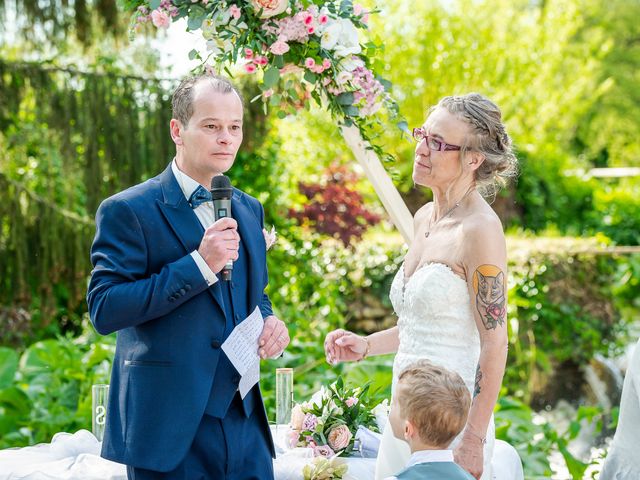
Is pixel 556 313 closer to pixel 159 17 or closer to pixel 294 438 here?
pixel 294 438

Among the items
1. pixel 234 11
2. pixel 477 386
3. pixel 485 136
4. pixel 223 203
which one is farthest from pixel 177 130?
pixel 477 386

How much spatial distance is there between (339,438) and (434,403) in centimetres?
113

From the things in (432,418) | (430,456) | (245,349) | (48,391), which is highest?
(245,349)

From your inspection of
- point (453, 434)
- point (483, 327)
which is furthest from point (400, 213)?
point (453, 434)

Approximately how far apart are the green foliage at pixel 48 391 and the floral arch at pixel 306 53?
2587 mm

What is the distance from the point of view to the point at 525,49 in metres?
18.7

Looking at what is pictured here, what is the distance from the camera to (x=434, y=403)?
7.95ft

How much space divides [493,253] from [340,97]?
1.30 m

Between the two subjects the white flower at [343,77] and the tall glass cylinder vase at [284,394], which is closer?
the white flower at [343,77]

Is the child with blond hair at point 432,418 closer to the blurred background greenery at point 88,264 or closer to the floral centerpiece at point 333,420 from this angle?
the floral centerpiece at point 333,420

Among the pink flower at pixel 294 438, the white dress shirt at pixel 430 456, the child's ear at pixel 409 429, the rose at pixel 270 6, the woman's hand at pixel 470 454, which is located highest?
the rose at pixel 270 6

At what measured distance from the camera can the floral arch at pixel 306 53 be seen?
3.38 metres

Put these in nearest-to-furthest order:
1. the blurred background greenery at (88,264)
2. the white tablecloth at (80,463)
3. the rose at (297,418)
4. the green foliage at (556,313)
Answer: the white tablecloth at (80,463), the rose at (297,418), the blurred background greenery at (88,264), the green foliage at (556,313)

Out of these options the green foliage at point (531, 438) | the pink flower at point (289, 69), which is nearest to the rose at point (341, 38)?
the pink flower at point (289, 69)
